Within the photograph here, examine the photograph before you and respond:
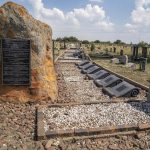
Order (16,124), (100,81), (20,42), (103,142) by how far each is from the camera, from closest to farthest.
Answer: (103,142), (16,124), (20,42), (100,81)

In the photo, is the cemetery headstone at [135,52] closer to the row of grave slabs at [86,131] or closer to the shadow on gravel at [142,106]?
the shadow on gravel at [142,106]

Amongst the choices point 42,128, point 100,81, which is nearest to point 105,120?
point 42,128

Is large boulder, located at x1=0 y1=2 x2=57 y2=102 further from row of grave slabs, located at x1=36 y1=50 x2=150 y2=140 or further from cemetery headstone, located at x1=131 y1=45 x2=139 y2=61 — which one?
cemetery headstone, located at x1=131 y1=45 x2=139 y2=61

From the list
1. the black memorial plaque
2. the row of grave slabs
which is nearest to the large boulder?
the black memorial plaque

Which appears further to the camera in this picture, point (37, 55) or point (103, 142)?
point (37, 55)

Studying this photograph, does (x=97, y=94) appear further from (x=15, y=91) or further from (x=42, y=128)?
(x=42, y=128)

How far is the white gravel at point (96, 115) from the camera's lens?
7.17 metres

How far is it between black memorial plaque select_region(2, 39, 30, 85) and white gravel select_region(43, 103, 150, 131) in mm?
1405

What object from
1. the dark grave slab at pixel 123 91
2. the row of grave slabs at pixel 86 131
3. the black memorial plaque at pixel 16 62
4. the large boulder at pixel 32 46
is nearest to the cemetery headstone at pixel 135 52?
the dark grave slab at pixel 123 91

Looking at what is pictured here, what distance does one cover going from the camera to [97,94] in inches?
449

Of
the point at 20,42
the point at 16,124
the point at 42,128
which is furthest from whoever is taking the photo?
the point at 20,42

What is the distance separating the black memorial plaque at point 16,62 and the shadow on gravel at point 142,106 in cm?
339

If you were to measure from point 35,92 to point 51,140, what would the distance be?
3116 mm

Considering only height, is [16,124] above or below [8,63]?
below
